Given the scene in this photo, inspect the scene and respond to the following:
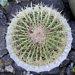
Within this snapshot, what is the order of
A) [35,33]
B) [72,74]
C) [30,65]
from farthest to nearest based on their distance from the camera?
[72,74] < [30,65] < [35,33]

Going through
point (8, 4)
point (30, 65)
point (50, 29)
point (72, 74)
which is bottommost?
point (72, 74)

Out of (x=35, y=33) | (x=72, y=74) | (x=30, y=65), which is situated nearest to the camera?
(x=35, y=33)

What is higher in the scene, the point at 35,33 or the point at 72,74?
the point at 35,33

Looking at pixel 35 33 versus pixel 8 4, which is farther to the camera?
pixel 8 4

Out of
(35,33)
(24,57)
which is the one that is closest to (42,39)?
(35,33)

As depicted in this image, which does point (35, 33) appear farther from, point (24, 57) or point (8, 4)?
point (8, 4)
